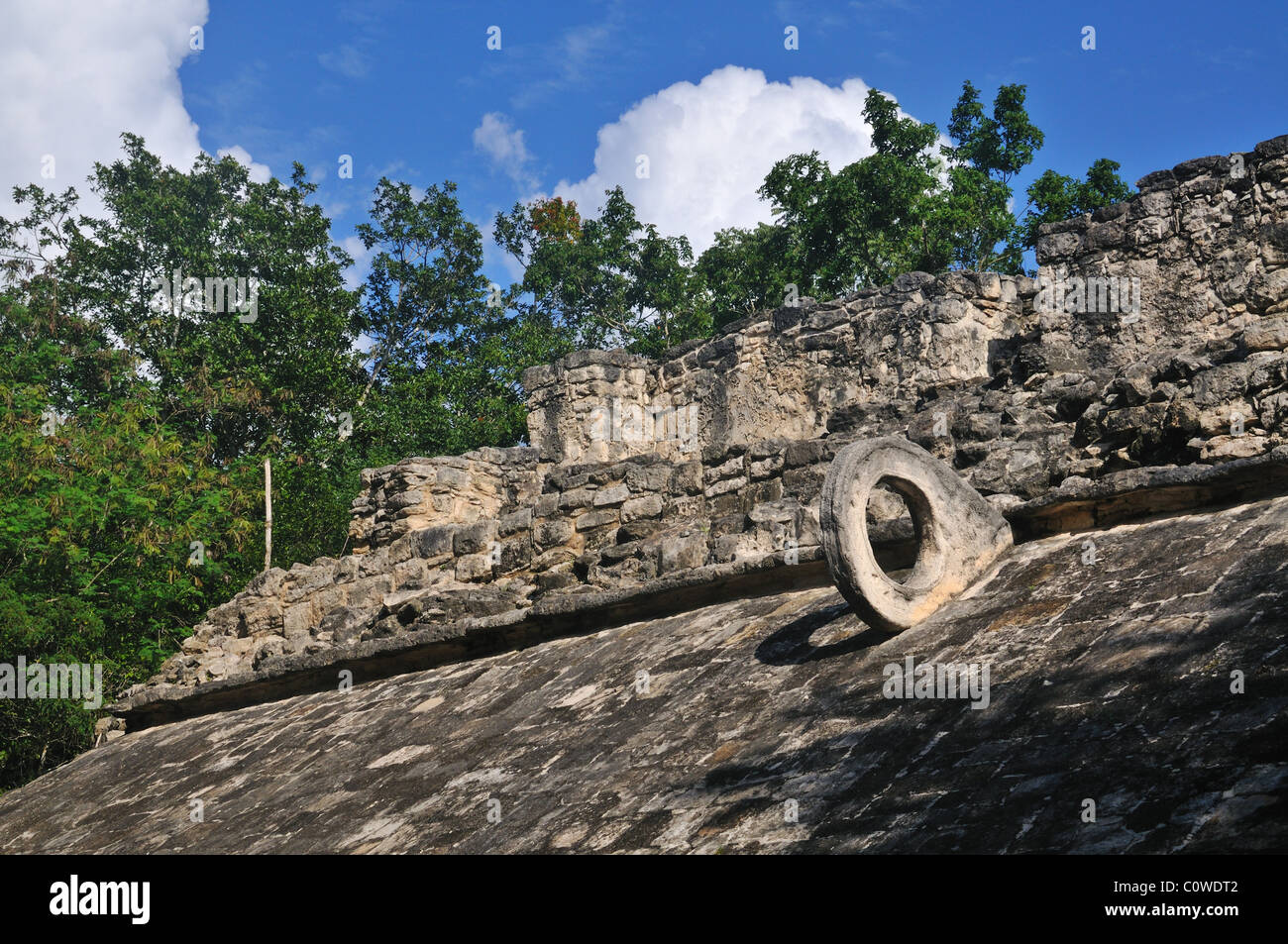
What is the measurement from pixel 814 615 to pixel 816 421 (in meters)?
7.74

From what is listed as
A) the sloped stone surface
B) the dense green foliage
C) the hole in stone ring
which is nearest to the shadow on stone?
the sloped stone surface

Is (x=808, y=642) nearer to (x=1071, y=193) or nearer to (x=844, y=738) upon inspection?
(x=844, y=738)

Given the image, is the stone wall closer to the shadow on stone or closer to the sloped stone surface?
the shadow on stone

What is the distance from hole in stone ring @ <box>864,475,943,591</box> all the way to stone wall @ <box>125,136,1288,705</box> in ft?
0.11

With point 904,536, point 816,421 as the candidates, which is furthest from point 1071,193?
point 904,536

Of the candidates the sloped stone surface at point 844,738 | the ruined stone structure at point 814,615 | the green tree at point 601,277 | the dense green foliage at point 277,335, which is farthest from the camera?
the green tree at point 601,277

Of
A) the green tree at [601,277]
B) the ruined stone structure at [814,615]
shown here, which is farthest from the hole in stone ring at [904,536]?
the green tree at [601,277]

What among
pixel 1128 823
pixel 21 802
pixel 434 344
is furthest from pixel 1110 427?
pixel 434 344

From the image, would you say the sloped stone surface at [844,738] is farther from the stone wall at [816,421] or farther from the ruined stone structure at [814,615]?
the stone wall at [816,421]

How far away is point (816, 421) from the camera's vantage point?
1320cm

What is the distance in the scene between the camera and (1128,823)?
281 centimetres

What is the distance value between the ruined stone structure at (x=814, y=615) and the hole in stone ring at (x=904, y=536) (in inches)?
1.1

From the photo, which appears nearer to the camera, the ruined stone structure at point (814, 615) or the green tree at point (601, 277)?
the ruined stone structure at point (814, 615)

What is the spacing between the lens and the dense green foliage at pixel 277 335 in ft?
58.8
